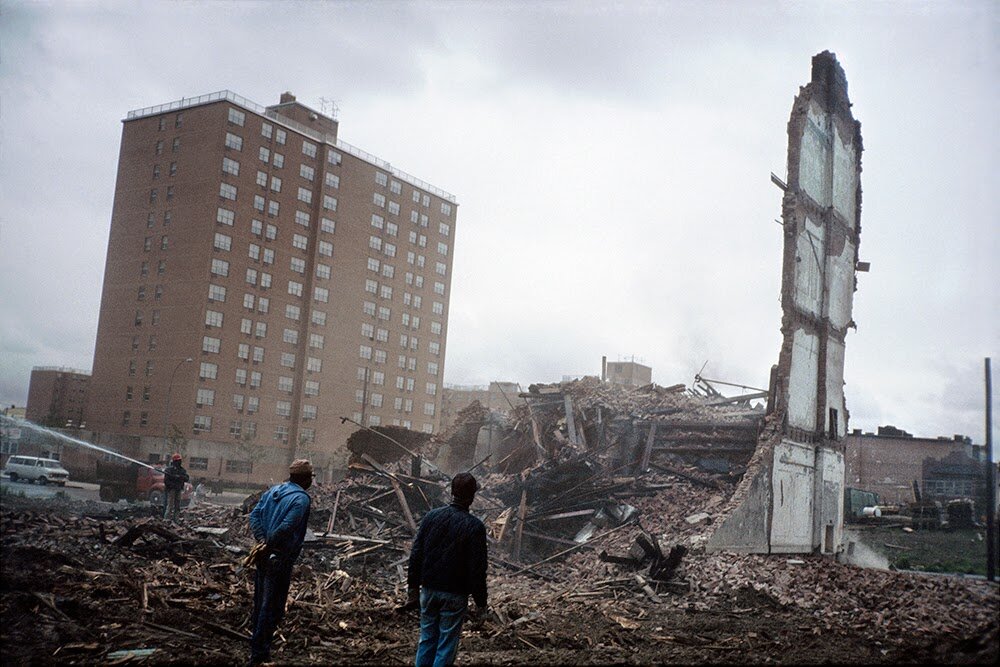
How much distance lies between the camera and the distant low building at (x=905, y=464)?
5359 cm

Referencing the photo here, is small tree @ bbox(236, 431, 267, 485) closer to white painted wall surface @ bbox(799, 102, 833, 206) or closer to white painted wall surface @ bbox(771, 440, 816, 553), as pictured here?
white painted wall surface @ bbox(771, 440, 816, 553)

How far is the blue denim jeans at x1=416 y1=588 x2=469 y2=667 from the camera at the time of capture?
5.55m

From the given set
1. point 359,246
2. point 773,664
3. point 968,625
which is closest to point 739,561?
point 968,625

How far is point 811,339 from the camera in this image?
1933 centimetres

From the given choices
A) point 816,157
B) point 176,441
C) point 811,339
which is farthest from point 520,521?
point 176,441

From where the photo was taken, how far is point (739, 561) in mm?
13812

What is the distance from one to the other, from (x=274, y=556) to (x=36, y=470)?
93.1 feet

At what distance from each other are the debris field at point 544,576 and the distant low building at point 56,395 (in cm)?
3747

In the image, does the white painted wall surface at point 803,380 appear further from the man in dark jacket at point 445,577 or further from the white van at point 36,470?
the white van at point 36,470

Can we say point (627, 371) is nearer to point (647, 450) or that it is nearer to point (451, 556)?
point (647, 450)

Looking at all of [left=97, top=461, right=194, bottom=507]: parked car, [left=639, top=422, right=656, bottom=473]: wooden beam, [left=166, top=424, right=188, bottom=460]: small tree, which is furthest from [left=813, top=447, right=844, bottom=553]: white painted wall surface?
[left=166, top=424, right=188, bottom=460]: small tree

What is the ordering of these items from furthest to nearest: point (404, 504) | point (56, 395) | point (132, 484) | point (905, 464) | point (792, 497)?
point (56, 395), point (905, 464), point (132, 484), point (792, 497), point (404, 504)

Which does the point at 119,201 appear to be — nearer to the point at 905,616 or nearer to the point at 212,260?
the point at 212,260

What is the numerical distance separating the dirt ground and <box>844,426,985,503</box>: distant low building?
1841 inches
